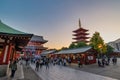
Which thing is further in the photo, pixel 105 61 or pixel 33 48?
pixel 33 48

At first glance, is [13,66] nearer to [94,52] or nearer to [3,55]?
[3,55]

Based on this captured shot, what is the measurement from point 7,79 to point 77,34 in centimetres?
7989

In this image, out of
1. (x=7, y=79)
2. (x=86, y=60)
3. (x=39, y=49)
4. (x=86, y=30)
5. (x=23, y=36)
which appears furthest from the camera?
(x=86, y=30)

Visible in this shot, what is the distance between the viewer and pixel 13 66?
11922mm

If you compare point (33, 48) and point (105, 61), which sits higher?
point (33, 48)

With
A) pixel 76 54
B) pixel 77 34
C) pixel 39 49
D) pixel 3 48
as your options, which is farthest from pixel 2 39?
pixel 77 34

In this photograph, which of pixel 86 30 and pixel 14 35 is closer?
pixel 14 35

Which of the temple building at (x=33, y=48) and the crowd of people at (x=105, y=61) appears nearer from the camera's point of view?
the crowd of people at (x=105, y=61)

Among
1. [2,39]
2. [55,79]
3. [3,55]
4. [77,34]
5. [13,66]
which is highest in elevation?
[77,34]

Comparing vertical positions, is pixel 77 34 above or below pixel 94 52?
above

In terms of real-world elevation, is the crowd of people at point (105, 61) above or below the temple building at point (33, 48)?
below

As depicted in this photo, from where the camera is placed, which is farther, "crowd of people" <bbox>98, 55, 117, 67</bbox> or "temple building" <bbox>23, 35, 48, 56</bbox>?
"temple building" <bbox>23, 35, 48, 56</bbox>

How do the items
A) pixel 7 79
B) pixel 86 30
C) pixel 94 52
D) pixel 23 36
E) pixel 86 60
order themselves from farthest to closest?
pixel 86 30 → pixel 94 52 → pixel 86 60 → pixel 23 36 → pixel 7 79

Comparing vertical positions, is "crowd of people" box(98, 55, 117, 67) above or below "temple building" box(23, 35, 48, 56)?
below
